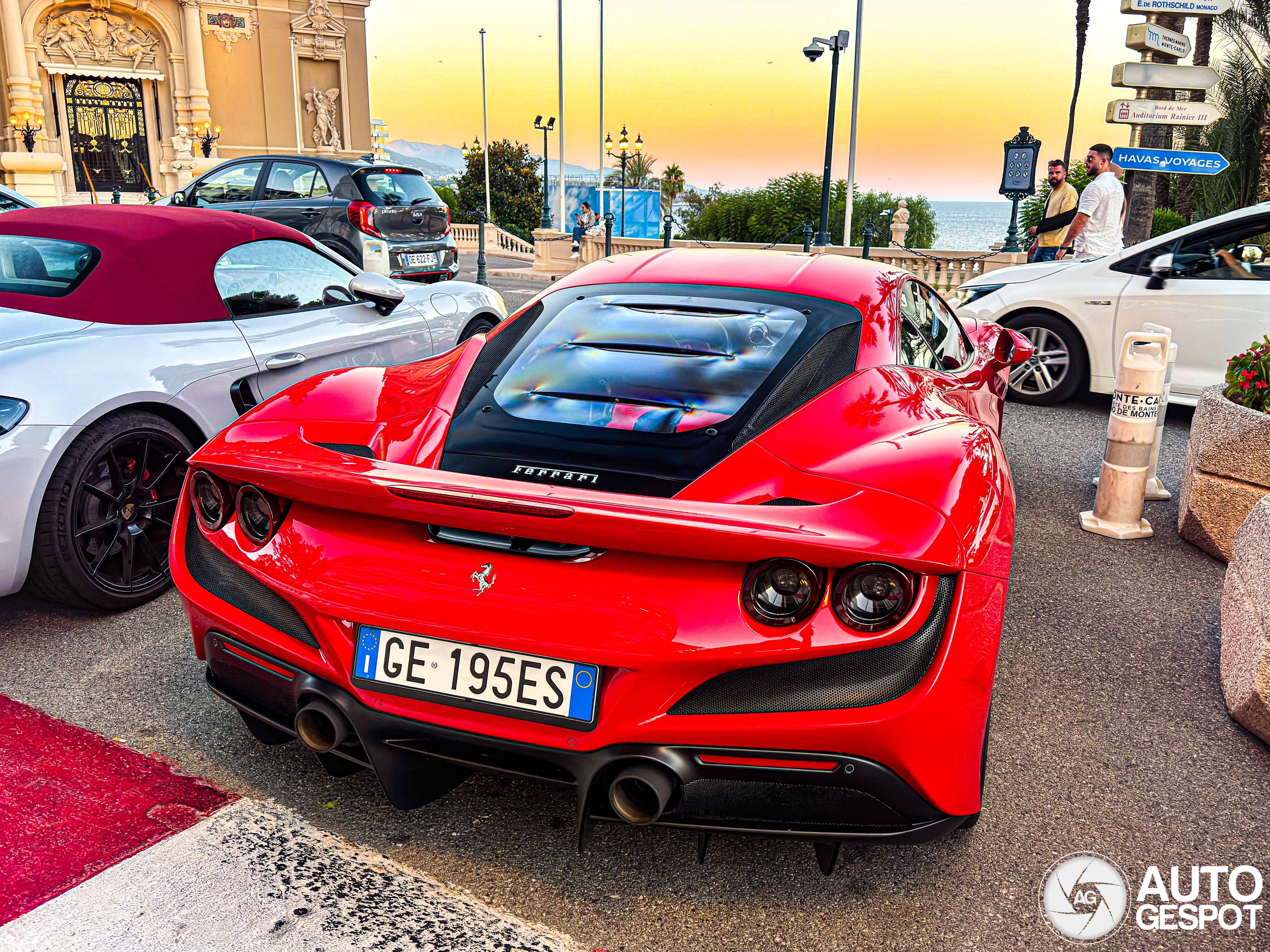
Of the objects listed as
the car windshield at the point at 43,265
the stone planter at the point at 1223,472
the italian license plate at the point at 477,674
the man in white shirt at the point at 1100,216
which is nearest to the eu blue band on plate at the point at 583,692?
the italian license plate at the point at 477,674

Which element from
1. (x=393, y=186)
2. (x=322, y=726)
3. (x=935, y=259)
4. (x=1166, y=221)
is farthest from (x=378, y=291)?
(x=1166, y=221)

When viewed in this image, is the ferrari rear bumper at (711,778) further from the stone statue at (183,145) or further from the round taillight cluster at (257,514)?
the stone statue at (183,145)

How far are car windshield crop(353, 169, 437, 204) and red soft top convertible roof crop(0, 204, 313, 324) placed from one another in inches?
353

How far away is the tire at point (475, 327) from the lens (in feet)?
20.4

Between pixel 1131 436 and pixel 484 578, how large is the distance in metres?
4.24

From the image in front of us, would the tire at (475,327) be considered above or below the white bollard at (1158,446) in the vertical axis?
above

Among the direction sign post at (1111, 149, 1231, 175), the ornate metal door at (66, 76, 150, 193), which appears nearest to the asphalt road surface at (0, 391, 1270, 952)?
the direction sign post at (1111, 149, 1231, 175)

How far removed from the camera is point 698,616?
203 centimetres

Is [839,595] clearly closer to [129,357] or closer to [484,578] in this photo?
[484,578]

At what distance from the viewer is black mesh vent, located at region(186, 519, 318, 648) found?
7.70ft

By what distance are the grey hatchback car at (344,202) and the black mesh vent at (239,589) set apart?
35.6 ft

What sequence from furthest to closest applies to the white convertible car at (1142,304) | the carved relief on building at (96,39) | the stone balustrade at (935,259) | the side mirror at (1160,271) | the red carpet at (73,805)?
1. the carved relief on building at (96,39)
2. the stone balustrade at (935,259)
3. the side mirror at (1160,271)
4. the white convertible car at (1142,304)
5. the red carpet at (73,805)

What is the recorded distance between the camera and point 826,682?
203 cm

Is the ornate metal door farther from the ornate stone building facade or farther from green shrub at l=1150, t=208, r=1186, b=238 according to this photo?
green shrub at l=1150, t=208, r=1186, b=238
